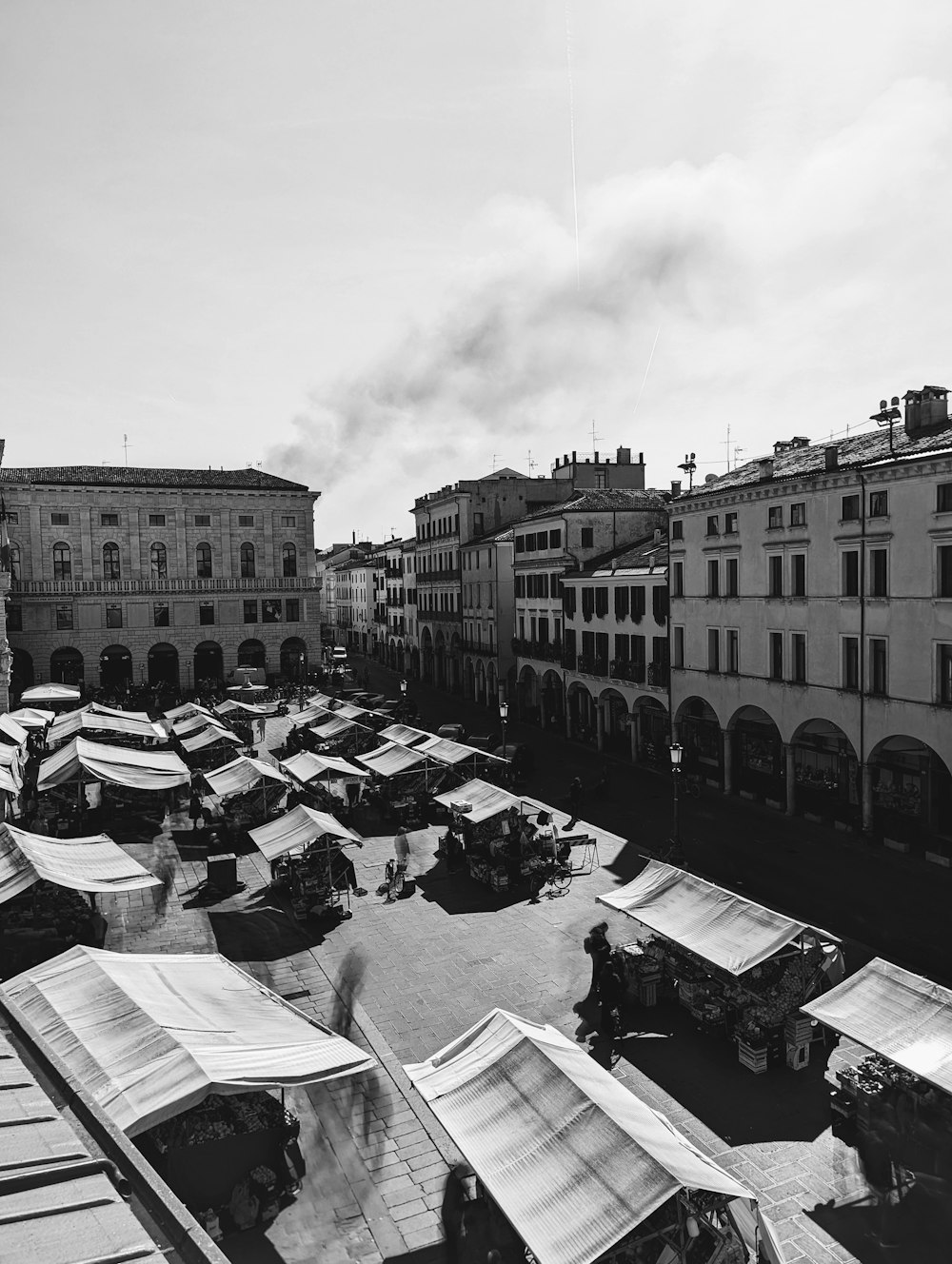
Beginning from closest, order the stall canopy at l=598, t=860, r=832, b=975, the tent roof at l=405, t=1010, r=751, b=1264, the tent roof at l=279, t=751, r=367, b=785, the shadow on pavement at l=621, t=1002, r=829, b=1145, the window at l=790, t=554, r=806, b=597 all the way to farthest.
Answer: the tent roof at l=405, t=1010, r=751, b=1264 → the shadow on pavement at l=621, t=1002, r=829, b=1145 → the stall canopy at l=598, t=860, r=832, b=975 → the window at l=790, t=554, r=806, b=597 → the tent roof at l=279, t=751, r=367, b=785

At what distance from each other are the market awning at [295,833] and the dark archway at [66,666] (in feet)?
164

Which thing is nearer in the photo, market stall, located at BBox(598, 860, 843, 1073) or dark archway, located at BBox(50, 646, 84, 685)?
market stall, located at BBox(598, 860, 843, 1073)

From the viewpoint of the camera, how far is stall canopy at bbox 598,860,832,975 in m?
15.4

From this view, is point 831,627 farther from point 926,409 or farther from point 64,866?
point 64,866

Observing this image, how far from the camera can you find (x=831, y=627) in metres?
29.7

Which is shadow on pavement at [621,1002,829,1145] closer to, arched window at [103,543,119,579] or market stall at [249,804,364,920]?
market stall at [249,804,364,920]

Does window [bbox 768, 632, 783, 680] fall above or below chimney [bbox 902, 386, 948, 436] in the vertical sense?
below

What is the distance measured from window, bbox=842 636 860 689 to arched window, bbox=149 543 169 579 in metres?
55.8

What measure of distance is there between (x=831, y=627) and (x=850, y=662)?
4.27ft

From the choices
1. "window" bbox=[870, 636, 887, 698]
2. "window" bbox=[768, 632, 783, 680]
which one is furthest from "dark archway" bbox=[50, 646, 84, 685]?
"window" bbox=[870, 636, 887, 698]

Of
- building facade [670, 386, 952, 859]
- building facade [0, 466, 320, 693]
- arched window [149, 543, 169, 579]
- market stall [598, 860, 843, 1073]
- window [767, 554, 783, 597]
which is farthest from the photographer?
arched window [149, 543, 169, 579]

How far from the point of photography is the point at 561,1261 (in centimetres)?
821

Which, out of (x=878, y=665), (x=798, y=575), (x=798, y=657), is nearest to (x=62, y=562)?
(x=798, y=575)

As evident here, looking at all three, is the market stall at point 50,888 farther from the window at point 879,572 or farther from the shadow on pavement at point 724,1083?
the window at point 879,572
